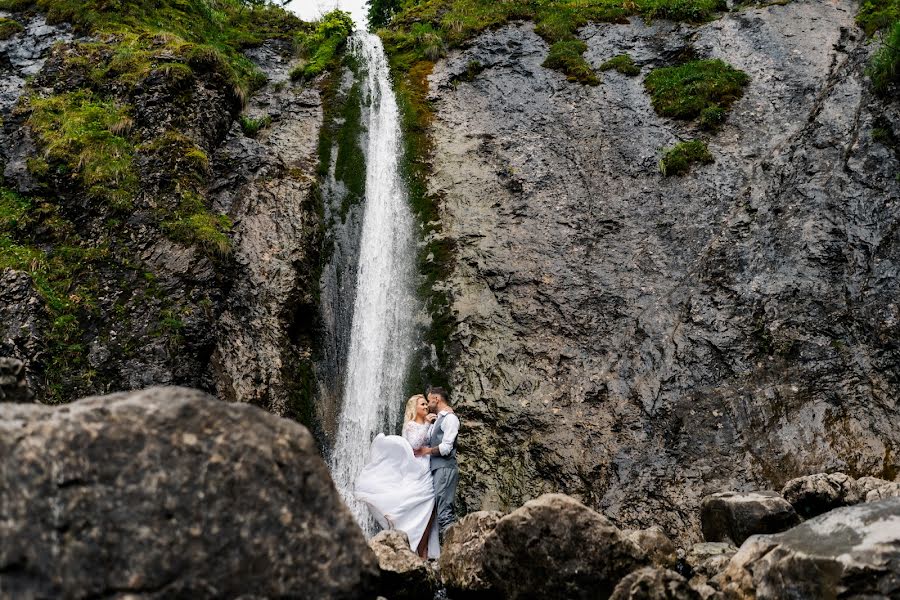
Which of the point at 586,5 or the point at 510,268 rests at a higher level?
the point at 586,5

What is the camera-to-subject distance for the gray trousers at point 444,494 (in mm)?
8992

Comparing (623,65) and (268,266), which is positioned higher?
(623,65)

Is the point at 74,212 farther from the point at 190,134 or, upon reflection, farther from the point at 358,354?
the point at 358,354

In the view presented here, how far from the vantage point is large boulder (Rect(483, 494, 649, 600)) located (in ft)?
18.8

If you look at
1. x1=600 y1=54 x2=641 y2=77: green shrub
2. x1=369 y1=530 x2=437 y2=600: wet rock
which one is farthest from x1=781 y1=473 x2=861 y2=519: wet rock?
x1=600 y1=54 x2=641 y2=77: green shrub

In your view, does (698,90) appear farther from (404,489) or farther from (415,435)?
(404,489)

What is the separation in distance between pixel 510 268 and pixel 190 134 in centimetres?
728

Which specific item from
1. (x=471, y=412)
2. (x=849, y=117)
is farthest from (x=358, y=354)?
(x=849, y=117)

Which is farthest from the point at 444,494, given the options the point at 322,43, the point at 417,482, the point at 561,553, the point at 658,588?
the point at 322,43

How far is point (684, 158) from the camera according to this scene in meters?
14.3

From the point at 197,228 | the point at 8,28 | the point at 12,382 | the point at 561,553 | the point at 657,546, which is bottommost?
the point at 657,546

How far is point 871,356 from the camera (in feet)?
32.9

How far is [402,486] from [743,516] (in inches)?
170

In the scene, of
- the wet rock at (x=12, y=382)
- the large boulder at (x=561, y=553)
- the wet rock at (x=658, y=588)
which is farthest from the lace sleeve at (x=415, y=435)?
the wet rock at (x=12, y=382)
